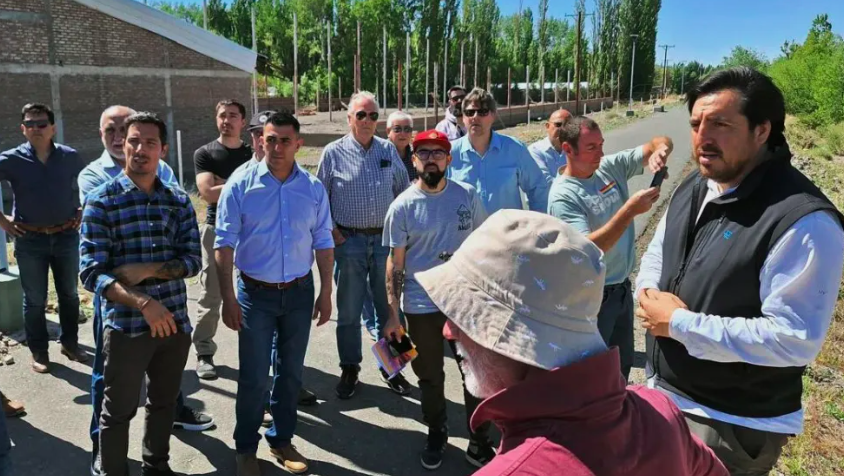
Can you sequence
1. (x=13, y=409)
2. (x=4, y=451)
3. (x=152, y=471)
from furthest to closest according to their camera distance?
(x=13, y=409) < (x=152, y=471) < (x=4, y=451)

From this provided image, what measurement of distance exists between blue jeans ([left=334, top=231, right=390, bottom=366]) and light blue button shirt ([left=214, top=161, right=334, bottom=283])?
0.97 metres

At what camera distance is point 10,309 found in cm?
545

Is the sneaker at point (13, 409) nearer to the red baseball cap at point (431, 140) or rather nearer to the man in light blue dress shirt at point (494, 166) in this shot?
the red baseball cap at point (431, 140)

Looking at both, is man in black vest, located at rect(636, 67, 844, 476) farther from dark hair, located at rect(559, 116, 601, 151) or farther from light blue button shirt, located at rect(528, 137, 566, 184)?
light blue button shirt, located at rect(528, 137, 566, 184)

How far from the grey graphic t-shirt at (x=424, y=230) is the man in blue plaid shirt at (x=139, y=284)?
120cm

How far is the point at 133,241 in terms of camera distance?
10.2 ft

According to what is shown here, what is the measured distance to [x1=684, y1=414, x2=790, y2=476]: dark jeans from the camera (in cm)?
201

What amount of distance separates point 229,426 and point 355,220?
1.69 metres

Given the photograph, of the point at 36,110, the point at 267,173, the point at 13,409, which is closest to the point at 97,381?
the point at 13,409

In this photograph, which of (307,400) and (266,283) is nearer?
(266,283)

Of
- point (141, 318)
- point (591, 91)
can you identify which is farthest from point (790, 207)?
point (591, 91)

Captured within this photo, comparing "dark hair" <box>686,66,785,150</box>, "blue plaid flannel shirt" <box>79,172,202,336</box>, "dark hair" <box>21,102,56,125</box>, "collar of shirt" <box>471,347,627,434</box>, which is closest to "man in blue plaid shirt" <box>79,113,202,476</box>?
"blue plaid flannel shirt" <box>79,172,202,336</box>

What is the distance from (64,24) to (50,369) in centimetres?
1707

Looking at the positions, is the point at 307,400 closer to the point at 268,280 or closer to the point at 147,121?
the point at 268,280
